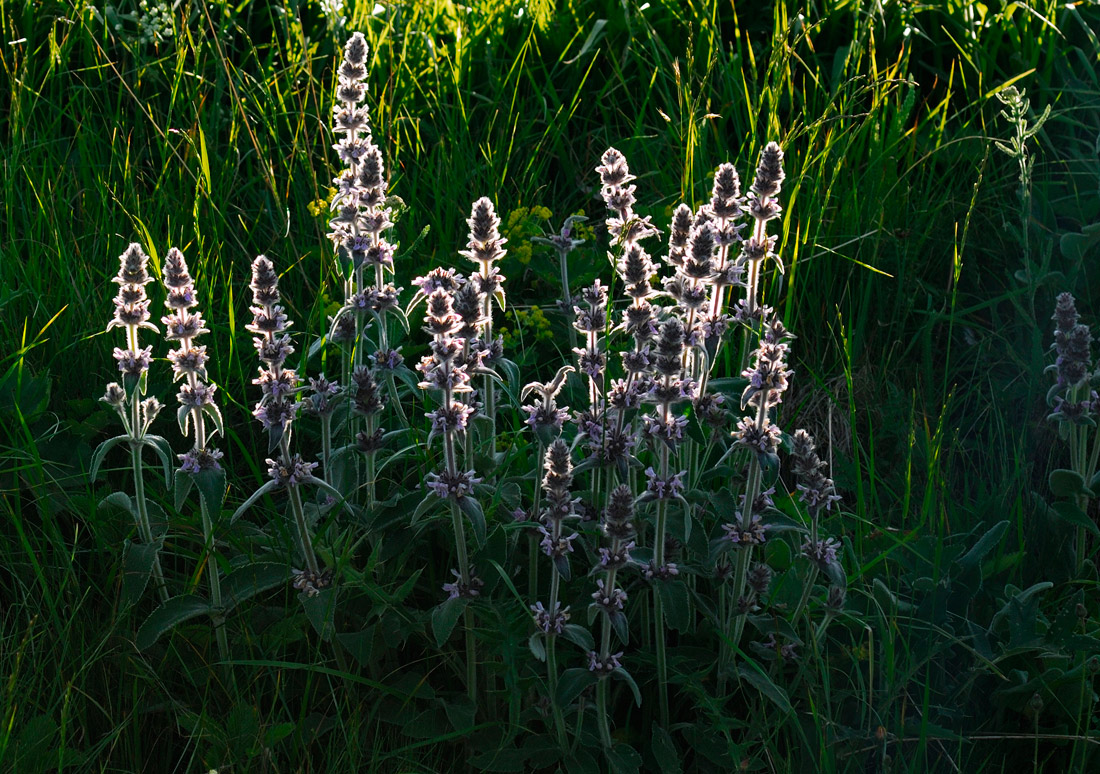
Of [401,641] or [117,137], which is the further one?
[117,137]

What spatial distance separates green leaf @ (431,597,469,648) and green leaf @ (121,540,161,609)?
58 cm

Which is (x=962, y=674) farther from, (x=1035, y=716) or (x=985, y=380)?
(x=985, y=380)

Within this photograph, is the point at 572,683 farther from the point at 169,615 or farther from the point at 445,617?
the point at 169,615

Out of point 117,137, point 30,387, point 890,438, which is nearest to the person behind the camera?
point 30,387

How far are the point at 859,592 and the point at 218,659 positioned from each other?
139cm

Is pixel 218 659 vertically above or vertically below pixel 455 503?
below

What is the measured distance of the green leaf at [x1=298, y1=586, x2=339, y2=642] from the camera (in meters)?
2.22

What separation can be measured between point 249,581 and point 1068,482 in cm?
183

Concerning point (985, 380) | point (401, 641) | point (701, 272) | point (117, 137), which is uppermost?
point (117, 137)

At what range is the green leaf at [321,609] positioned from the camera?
2.22 metres

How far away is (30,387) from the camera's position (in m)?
2.81

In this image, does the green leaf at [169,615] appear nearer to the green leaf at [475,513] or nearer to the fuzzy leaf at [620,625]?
the green leaf at [475,513]

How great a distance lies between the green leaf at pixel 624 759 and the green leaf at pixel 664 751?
0.19 ft

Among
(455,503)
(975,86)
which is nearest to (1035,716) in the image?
(455,503)
